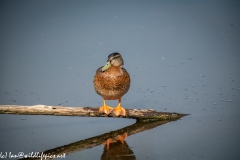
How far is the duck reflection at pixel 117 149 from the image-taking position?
4312mm

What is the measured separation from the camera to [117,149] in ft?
14.8

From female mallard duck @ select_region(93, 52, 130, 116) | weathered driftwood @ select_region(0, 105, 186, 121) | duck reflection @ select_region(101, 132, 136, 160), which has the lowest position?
duck reflection @ select_region(101, 132, 136, 160)

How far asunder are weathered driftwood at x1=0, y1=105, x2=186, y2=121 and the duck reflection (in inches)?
15.9

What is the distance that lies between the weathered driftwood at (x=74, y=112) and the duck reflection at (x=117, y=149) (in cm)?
40

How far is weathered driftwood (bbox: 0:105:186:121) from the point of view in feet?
15.9

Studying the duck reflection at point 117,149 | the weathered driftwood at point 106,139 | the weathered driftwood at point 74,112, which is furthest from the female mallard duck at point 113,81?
the duck reflection at point 117,149

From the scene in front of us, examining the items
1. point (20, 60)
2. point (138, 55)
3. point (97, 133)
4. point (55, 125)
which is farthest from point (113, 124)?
point (20, 60)

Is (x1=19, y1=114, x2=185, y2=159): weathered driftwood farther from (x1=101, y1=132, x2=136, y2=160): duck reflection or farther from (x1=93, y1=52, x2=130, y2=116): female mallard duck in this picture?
(x1=93, y1=52, x2=130, y2=116): female mallard duck

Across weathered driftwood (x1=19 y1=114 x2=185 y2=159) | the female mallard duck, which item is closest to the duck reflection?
weathered driftwood (x1=19 y1=114 x2=185 y2=159)

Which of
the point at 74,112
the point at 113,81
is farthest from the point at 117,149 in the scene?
the point at 113,81

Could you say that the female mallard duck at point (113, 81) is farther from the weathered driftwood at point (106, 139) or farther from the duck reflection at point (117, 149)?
the duck reflection at point (117, 149)

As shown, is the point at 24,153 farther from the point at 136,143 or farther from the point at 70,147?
the point at 136,143

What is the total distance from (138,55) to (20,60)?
2057mm

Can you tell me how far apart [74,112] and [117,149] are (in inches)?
29.7
